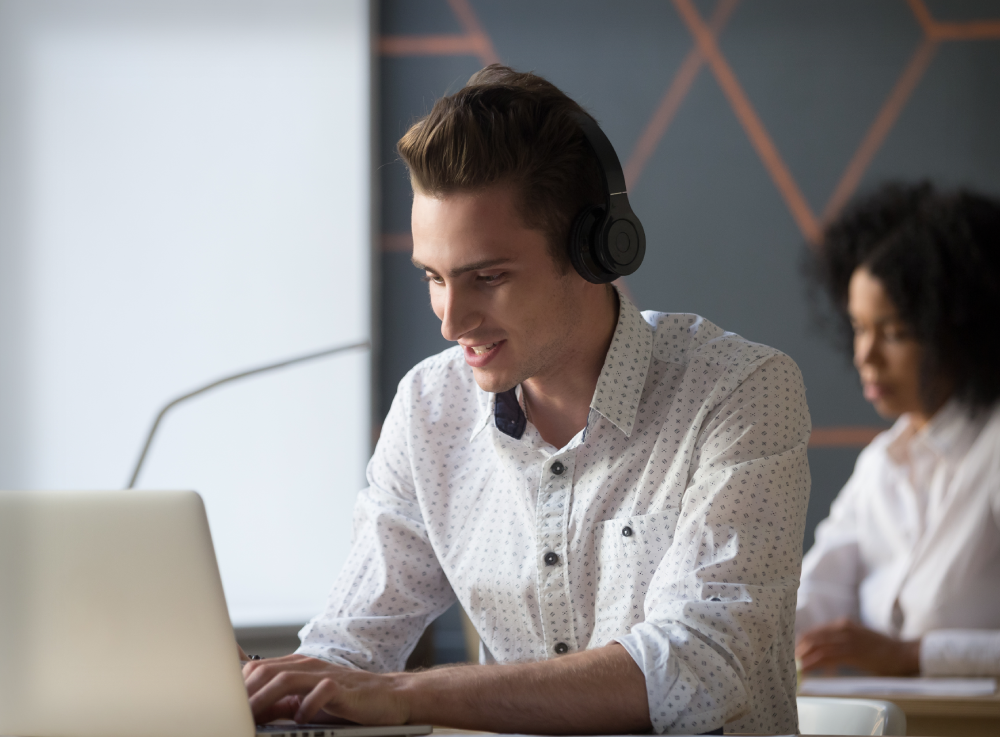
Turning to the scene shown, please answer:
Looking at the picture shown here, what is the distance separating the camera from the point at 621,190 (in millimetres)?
1282

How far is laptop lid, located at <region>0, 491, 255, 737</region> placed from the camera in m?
0.77

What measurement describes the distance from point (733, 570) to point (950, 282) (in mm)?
1663

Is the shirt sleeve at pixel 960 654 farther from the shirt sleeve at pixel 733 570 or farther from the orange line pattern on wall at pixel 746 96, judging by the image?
the shirt sleeve at pixel 733 570

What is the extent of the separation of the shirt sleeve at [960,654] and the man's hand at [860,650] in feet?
0.10

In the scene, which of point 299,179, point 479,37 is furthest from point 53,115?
point 479,37

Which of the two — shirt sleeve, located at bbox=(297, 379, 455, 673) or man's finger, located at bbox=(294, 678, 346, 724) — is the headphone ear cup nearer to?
shirt sleeve, located at bbox=(297, 379, 455, 673)

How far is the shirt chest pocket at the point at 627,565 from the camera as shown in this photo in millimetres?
1196

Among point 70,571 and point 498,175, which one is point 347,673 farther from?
point 498,175

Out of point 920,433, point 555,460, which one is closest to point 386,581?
point 555,460

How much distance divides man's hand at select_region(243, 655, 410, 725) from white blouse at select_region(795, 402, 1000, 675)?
148 cm

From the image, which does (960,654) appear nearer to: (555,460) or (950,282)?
(950,282)

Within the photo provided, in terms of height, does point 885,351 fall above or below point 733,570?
above

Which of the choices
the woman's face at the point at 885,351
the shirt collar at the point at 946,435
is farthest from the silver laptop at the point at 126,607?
the woman's face at the point at 885,351

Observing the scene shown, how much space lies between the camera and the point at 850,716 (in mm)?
1163
